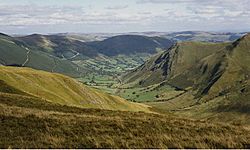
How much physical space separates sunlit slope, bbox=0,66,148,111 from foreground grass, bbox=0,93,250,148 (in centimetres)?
6832

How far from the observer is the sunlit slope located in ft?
337

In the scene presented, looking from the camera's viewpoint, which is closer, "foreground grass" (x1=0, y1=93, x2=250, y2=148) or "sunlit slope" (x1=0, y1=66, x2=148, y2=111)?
"foreground grass" (x1=0, y1=93, x2=250, y2=148)

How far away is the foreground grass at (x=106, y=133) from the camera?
2267cm

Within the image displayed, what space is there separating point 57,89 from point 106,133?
9420cm

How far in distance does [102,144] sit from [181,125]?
360 inches

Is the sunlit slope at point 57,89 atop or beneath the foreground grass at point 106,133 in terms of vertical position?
beneath

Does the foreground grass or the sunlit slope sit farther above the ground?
the foreground grass

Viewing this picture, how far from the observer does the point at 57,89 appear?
387 ft

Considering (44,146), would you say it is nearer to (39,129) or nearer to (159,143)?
(39,129)

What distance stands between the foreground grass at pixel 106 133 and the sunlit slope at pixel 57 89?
68.3 m

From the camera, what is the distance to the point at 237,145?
2236 cm

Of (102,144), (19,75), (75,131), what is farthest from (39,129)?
(19,75)

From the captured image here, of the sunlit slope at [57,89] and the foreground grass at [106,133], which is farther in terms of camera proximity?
the sunlit slope at [57,89]

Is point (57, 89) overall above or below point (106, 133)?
below
